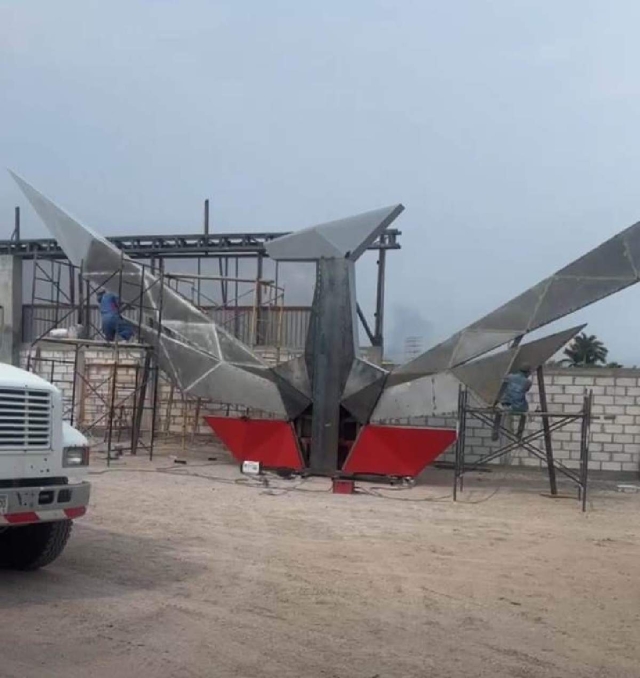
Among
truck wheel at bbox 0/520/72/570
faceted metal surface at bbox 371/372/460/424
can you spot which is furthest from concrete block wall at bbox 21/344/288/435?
truck wheel at bbox 0/520/72/570

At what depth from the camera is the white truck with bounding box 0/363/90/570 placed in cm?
721

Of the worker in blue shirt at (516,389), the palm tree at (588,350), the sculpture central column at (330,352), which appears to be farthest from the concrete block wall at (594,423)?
the palm tree at (588,350)

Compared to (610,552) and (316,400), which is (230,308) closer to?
(316,400)

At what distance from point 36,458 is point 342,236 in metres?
10.2

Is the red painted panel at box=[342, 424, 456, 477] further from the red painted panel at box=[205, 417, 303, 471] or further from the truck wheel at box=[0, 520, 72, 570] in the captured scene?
the truck wheel at box=[0, 520, 72, 570]

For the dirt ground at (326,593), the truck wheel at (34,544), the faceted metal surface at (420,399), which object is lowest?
the dirt ground at (326,593)

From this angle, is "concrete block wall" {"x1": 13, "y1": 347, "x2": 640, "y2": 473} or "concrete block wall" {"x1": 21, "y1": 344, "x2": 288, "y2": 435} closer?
"concrete block wall" {"x1": 13, "y1": 347, "x2": 640, "y2": 473}

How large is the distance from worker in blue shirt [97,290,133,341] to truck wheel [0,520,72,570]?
11172mm

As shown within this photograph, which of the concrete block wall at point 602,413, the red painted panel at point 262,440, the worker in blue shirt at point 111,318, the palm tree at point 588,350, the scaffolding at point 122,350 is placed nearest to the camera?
the red painted panel at point 262,440

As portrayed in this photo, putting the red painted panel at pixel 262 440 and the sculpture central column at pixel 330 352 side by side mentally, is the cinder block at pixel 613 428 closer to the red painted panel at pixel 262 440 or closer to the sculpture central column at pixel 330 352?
the sculpture central column at pixel 330 352

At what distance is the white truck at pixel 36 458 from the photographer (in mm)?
7207

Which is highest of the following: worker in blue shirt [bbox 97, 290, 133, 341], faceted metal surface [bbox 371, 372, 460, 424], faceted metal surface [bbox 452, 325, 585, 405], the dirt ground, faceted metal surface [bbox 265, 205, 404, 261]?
faceted metal surface [bbox 265, 205, 404, 261]

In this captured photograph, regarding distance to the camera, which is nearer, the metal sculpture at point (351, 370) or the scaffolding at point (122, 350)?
the metal sculpture at point (351, 370)

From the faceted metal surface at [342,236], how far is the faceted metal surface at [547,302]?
7.58ft
